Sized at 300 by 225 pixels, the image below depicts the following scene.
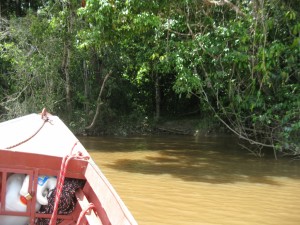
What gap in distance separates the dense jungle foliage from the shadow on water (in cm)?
61

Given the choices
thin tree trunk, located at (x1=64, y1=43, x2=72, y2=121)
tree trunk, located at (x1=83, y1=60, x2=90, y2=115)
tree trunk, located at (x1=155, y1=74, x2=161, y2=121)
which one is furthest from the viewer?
tree trunk, located at (x1=155, y1=74, x2=161, y2=121)

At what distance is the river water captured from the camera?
5453 mm

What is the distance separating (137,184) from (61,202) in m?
3.49

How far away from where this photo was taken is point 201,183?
741 centimetres

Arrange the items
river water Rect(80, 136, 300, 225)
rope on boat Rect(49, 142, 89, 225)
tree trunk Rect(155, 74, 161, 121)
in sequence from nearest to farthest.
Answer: rope on boat Rect(49, 142, 89, 225) < river water Rect(80, 136, 300, 225) < tree trunk Rect(155, 74, 161, 121)

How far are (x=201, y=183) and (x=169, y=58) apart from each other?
364 centimetres

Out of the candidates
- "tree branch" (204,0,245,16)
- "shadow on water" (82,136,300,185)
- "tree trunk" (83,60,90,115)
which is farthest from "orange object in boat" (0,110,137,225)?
"tree trunk" (83,60,90,115)

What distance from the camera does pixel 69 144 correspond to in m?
4.68

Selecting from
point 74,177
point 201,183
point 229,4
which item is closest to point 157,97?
point 229,4

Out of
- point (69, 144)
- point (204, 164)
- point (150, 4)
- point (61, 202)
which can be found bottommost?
point (204, 164)

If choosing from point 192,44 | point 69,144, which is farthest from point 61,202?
point 192,44

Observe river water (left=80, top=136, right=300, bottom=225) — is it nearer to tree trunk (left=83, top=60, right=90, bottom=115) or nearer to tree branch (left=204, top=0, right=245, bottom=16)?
tree trunk (left=83, top=60, right=90, bottom=115)

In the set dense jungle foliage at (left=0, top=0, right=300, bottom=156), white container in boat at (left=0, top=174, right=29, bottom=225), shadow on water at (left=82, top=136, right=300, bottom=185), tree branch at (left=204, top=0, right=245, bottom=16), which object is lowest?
shadow on water at (left=82, top=136, right=300, bottom=185)

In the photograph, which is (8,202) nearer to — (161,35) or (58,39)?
(161,35)
